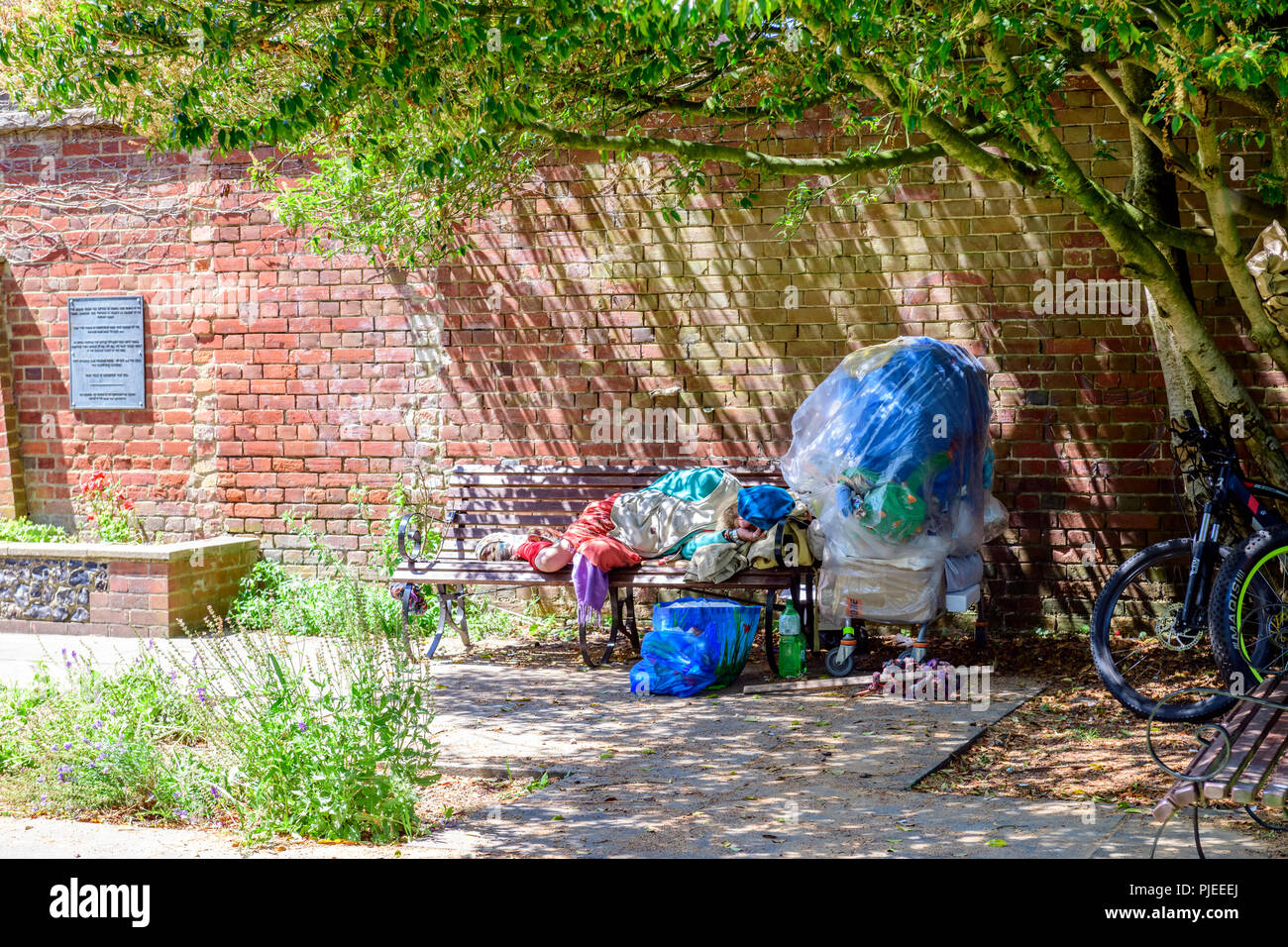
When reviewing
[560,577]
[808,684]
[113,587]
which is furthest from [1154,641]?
[113,587]

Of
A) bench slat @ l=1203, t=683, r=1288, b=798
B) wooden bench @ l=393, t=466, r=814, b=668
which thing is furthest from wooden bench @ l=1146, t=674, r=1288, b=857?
wooden bench @ l=393, t=466, r=814, b=668

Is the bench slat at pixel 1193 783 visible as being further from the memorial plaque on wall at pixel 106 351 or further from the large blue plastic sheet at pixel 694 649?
the memorial plaque on wall at pixel 106 351

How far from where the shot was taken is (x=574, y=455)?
8.21 metres

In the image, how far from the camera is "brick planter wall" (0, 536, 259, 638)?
7.89 metres

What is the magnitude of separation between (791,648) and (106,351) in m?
5.76

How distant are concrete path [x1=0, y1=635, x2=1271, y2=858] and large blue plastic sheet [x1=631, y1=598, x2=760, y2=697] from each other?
0.39 feet

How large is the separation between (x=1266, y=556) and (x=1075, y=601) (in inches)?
81.9

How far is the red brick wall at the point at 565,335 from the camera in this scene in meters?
7.30

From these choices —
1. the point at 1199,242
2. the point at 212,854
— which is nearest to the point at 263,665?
the point at 212,854

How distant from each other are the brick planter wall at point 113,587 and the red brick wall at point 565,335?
0.75 meters

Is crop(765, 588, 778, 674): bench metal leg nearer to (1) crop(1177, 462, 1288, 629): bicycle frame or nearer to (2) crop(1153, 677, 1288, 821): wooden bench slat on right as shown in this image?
(1) crop(1177, 462, 1288, 629): bicycle frame

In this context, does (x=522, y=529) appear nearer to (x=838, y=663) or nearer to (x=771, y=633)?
(x=771, y=633)

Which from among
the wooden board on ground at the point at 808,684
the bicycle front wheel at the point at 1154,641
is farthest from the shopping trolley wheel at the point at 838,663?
the bicycle front wheel at the point at 1154,641

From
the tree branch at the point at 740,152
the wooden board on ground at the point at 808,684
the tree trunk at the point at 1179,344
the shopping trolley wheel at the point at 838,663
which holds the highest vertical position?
the tree branch at the point at 740,152
